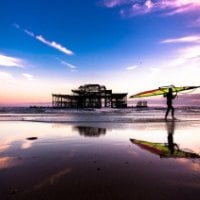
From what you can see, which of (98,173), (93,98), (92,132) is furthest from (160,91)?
(93,98)

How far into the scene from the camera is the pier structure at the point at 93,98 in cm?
8338

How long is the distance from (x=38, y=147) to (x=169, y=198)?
443cm

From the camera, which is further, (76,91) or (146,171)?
(76,91)

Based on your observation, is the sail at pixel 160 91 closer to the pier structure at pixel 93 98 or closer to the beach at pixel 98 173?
the beach at pixel 98 173

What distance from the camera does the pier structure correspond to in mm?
83375

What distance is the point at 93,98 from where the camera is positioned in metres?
84.3

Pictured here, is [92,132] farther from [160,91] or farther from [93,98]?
[93,98]

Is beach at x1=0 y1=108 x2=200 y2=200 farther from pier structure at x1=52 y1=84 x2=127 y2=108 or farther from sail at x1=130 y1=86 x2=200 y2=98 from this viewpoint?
pier structure at x1=52 y1=84 x2=127 y2=108

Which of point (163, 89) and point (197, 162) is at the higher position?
point (163, 89)

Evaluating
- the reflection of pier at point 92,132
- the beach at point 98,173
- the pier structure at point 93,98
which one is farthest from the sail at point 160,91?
the pier structure at point 93,98

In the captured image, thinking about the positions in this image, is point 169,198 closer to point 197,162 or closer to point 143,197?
point 143,197

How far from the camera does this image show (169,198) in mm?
3051

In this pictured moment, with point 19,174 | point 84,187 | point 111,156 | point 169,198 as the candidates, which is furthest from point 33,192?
point 111,156

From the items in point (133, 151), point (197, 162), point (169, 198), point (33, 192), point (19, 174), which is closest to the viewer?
point (169, 198)
